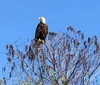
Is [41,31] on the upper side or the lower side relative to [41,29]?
lower

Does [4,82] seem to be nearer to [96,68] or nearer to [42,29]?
[96,68]

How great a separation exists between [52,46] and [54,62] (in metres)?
0.38

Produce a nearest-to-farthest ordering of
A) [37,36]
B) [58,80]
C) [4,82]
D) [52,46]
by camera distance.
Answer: [4,82] < [58,80] < [52,46] < [37,36]

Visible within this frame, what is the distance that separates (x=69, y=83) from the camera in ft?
32.2

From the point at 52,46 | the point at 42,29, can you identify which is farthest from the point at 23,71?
the point at 42,29

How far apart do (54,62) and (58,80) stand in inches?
25.4

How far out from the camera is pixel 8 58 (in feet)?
32.4

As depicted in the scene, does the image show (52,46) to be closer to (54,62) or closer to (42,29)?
(54,62)

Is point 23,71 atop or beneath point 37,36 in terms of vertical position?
beneath

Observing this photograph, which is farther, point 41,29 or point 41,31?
point 41,29

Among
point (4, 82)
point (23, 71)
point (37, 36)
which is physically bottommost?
point (4, 82)

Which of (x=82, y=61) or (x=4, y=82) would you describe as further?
(x=82, y=61)

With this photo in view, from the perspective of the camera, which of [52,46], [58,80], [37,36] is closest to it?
[58,80]

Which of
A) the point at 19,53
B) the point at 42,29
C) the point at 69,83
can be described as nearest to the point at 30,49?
the point at 19,53
